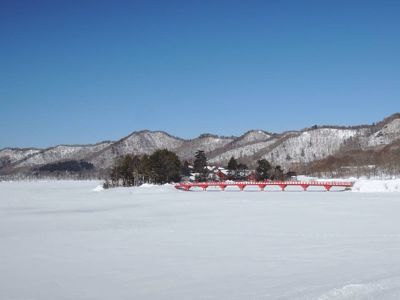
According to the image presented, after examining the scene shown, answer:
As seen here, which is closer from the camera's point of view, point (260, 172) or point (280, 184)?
point (280, 184)

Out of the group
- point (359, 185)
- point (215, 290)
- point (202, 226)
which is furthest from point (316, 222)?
point (359, 185)

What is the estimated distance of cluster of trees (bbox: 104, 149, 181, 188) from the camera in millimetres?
111875

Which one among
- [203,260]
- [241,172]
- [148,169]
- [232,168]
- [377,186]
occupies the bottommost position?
[377,186]

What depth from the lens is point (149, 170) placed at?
11100 centimetres

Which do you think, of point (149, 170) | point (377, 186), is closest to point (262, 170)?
point (149, 170)

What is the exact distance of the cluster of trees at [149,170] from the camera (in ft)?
367

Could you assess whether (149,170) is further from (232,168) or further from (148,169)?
(232,168)

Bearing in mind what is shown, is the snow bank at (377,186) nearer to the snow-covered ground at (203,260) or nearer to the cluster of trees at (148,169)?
the cluster of trees at (148,169)

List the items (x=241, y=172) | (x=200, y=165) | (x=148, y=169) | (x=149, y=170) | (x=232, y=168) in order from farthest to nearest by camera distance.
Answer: (x=241, y=172) < (x=232, y=168) < (x=200, y=165) < (x=149, y=170) < (x=148, y=169)

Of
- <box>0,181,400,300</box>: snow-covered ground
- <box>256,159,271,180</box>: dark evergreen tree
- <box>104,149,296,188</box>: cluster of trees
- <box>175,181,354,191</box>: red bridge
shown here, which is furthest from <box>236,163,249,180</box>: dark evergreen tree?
<box>0,181,400,300</box>: snow-covered ground

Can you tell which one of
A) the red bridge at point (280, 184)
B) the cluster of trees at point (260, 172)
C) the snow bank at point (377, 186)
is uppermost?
the cluster of trees at point (260, 172)

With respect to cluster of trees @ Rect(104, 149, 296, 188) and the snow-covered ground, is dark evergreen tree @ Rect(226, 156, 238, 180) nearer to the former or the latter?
cluster of trees @ Rect(104, 149, 296, 188)

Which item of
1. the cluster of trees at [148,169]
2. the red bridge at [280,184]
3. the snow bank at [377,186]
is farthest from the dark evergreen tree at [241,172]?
the snow bank at [377,186]

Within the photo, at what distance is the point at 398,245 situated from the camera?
19.2 metres
